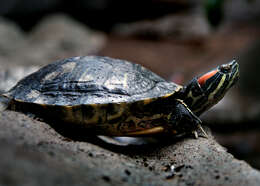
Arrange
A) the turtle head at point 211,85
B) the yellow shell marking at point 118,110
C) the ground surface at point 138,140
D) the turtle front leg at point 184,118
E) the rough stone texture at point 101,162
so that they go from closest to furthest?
the rough stone texture at point 101,162 < the ground surface at point 138,140 < the yellow shell marking at point 118,110 < the turtle front leg at point 184,118 < the turtle head at point 211,85

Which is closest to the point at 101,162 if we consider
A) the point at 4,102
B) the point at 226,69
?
the point at 4,102

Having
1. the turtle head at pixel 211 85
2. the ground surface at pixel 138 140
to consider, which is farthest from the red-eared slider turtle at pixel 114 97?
the ground surface at pixel 138 140

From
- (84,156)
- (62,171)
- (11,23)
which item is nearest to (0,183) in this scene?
(62,171)

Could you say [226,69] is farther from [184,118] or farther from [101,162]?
[101,162]

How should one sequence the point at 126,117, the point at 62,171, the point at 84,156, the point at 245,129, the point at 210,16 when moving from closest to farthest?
the point at 62,171
the point at 84,156
the point at 126,117
the point at 210,16
the point at 245,129

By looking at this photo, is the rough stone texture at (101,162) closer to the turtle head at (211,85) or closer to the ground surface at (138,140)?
the ground surface at (138,140)

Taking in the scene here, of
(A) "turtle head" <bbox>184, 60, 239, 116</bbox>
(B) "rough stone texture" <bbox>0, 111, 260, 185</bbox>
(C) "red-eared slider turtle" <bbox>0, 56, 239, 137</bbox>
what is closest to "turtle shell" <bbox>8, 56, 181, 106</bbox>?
(C) "red-eared slider turtle" <bbox>0, 56, 239, 137</bbox>

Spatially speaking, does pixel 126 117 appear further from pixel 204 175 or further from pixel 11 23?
pixel 11 23
